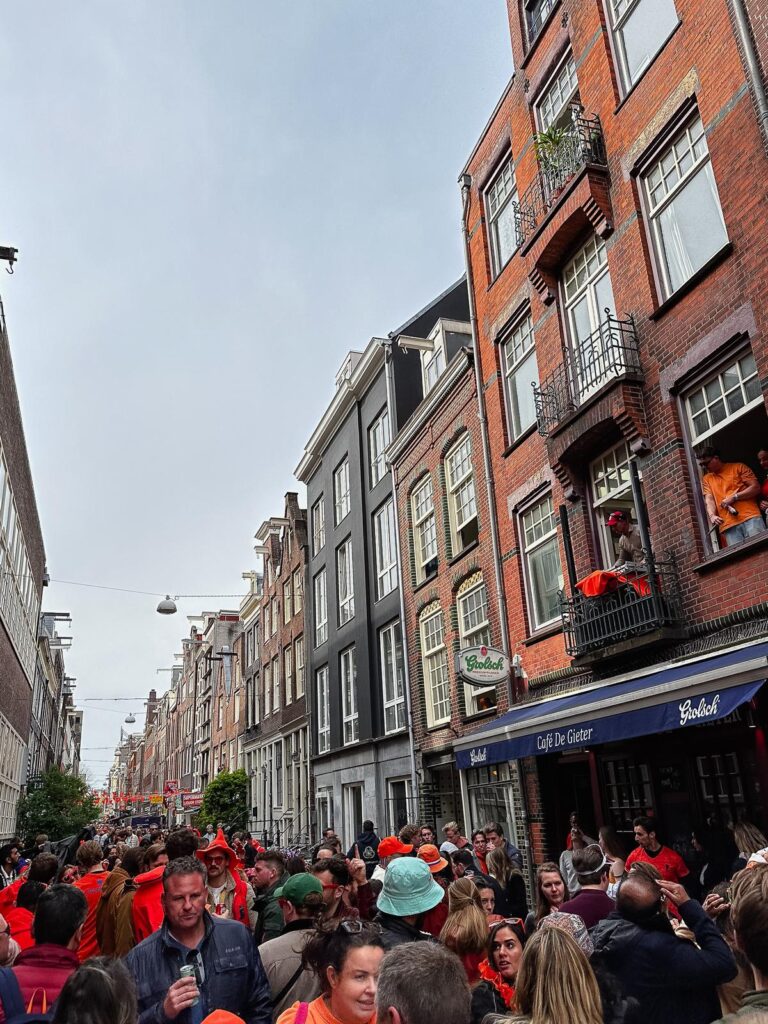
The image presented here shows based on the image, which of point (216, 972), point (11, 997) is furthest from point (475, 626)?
point (11, 997)

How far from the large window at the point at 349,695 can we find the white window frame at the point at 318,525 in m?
4.64

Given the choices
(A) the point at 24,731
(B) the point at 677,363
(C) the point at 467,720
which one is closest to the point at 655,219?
(B) the point at 677,363

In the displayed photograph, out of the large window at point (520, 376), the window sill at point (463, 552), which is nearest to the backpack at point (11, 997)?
the large window at point (520, 376)

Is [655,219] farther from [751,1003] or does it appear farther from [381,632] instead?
[381,632]

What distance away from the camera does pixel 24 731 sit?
29.6 m

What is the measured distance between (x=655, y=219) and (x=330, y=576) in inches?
689

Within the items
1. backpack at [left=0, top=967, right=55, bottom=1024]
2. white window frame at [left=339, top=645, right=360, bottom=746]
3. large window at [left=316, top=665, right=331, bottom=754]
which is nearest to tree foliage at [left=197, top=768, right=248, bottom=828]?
large window at [left=316, top=665, right=331, bottom=754]

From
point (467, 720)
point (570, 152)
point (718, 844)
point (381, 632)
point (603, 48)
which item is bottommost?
point (718, 844)

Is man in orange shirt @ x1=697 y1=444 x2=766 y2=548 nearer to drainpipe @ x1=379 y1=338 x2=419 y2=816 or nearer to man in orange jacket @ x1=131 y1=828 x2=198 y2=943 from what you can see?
man in orange jacket @ x1=131 y1=828 x2=198 y2=943

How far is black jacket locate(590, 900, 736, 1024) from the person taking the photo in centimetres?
371

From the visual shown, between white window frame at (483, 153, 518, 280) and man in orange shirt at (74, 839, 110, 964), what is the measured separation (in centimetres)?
1237

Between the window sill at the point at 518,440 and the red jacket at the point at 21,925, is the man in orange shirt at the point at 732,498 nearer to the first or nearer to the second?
the window sill at the point at 518,440

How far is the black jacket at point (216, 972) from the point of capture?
12.4 feet

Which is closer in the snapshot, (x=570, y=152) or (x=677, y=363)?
(x=677, y=363)
